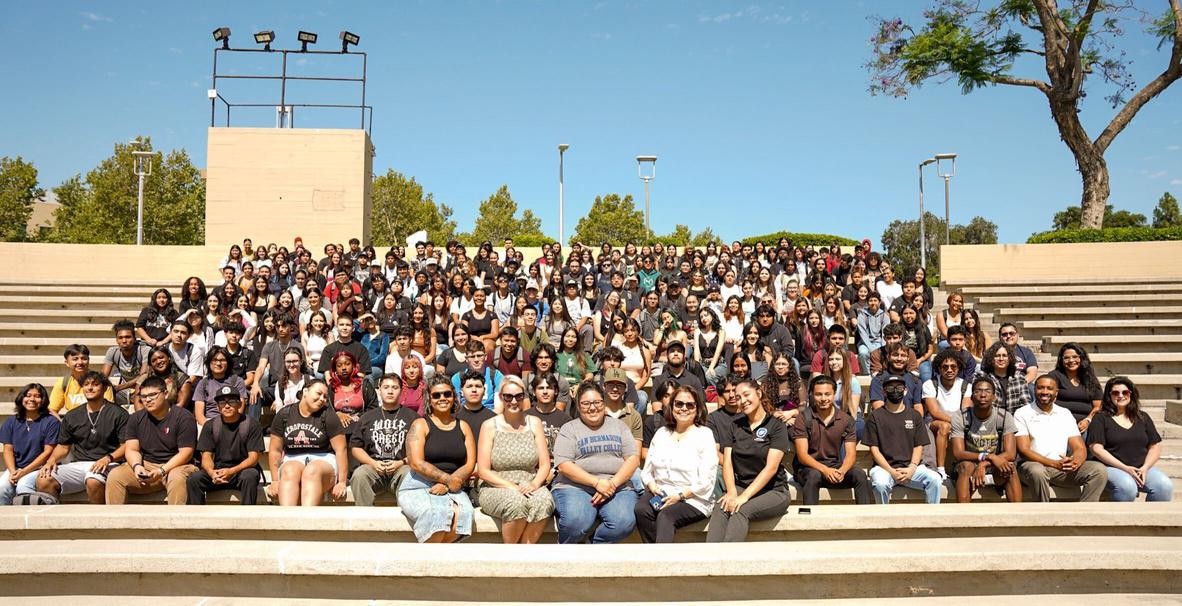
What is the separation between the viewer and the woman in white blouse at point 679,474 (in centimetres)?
489

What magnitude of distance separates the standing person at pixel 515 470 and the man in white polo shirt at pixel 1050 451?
13.0 ft

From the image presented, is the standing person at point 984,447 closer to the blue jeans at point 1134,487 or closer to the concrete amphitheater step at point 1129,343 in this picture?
the blue jeans at point 1134,487

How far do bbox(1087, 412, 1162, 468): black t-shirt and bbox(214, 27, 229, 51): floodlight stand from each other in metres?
20.6

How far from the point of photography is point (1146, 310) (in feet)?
39.7

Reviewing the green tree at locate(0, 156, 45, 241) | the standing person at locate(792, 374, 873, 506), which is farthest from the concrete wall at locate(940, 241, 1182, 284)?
the green tree at locate(0, 156, 45, 241)

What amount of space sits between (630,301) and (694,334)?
6.90 feet

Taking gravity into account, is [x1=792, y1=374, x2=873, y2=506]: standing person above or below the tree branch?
below

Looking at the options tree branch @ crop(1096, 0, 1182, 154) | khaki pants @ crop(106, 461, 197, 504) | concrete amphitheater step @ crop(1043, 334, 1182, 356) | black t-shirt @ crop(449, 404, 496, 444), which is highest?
tree branch @ crop(1096, 0, 1182, 154)

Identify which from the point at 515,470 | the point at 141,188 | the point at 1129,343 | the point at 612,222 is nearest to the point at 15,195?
the point at 141,188

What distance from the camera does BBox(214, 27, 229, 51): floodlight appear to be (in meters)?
18.7

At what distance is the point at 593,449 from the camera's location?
5164 millimetres

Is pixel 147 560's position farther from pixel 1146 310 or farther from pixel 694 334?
pixel 1146 310

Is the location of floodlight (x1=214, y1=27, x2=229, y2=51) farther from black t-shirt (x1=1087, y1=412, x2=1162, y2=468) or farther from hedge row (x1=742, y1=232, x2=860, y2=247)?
black t-shirt (x1=1087, y1=412, x2=1162, y2=468)

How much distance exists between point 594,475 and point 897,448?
256 centimetres
